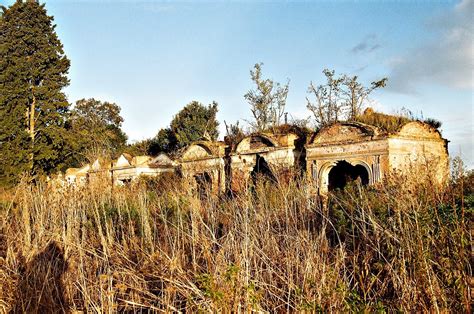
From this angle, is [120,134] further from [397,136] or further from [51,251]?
[51,251]

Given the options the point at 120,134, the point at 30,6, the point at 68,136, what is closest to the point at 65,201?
the point at 68,136

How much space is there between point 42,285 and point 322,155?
Answer: 11.4m

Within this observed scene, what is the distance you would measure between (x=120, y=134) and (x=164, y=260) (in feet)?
137

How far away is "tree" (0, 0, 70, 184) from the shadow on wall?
764 inches

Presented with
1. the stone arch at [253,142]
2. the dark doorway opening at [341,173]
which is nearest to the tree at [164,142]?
the stone arch at [253,142]

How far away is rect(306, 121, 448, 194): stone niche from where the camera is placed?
46.1 ft

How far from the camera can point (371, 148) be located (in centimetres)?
1434

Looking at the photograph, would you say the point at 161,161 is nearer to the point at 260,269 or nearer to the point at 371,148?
the point at 371,148

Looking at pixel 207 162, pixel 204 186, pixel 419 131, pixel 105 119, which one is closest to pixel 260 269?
pixel 204 186

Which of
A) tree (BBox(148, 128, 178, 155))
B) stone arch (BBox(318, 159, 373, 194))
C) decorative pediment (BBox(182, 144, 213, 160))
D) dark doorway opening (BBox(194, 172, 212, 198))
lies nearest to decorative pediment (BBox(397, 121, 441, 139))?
stone arch (BBox(318, 159, 373, 194))

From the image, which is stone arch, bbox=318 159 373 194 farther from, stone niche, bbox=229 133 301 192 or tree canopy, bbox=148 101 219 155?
tree canopy, bbox=148 101 219 155

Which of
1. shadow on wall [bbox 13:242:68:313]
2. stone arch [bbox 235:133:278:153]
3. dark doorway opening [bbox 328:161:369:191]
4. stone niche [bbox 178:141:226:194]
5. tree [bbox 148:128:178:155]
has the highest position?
tree [bbox 148:128:178:155]

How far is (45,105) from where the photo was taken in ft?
84.1

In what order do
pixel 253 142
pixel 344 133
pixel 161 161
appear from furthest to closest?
1. pixel 161 161
2. pixel 253 142
3. pixel 344 133
